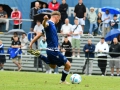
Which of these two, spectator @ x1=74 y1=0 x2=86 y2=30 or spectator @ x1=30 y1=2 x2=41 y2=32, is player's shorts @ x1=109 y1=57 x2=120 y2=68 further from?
spectator @ x1=30 y1=2 x2=41 y2=32

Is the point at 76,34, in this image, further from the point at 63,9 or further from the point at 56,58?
the point at 56,58

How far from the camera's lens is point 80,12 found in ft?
102

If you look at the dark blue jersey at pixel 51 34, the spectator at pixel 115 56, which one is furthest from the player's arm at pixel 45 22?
the spectator at pixel 115 56

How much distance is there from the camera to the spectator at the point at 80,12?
31.1 m

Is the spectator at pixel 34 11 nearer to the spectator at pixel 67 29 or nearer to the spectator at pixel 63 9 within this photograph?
the spectator at pixel 63 9

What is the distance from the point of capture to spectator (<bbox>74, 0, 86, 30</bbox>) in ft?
102

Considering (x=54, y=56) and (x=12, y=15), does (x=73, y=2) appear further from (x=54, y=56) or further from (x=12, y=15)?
(x=54, y=56)

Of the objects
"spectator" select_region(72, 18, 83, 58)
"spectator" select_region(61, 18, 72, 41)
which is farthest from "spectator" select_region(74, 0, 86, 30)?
"spectator" select_region(61, 18, 72, 41)

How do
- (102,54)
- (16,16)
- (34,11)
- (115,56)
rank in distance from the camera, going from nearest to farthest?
(115,56)
(102,54)
(34,11)
(16,16)

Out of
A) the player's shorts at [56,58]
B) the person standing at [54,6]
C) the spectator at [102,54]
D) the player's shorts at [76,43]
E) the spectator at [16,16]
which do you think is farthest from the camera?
the spectator at [16,16]

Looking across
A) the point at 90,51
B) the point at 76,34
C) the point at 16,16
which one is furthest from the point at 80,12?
the point at 16,16

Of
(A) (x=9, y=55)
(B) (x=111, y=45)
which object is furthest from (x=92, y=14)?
(A) (x=9, y=55)

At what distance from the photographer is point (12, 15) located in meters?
32.5

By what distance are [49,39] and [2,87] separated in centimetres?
278
